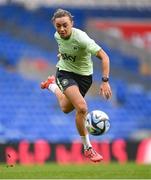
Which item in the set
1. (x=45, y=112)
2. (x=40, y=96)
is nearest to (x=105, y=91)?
(x=45, y=112)

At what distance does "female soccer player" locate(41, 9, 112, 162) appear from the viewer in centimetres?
1001

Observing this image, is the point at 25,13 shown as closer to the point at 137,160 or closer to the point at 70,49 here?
the point at 137,160

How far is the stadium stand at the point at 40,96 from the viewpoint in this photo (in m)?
21.9

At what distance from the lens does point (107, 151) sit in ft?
57.6

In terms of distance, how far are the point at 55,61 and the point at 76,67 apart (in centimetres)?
1302

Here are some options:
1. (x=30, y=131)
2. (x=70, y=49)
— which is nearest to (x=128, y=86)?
(x=30, y=131)

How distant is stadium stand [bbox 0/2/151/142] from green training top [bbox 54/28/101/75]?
417 inches

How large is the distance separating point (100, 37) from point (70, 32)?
552 inches

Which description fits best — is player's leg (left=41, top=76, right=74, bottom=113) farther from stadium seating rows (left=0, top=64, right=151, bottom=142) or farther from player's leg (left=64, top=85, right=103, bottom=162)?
stadium seating rows (left=0, top=64, right=151, bottom=142)

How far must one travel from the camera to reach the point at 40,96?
22.8 meters

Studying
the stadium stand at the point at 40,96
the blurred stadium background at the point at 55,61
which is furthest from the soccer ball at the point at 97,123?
the stadium stand at the point at 40,96

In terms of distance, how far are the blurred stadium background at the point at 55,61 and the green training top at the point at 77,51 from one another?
10.3 metres

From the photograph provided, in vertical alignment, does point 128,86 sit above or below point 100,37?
below

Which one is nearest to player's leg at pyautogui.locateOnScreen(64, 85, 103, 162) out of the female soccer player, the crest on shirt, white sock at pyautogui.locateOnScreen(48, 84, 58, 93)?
the female soccer player
